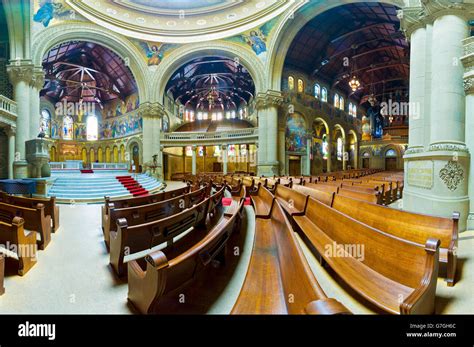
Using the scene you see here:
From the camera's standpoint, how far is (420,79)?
5609mm

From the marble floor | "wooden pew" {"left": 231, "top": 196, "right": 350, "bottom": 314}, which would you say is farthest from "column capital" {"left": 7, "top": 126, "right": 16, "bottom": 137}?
"wooden pew" {"left": 231, "top": 196, "right": 350, "bottom": 314}

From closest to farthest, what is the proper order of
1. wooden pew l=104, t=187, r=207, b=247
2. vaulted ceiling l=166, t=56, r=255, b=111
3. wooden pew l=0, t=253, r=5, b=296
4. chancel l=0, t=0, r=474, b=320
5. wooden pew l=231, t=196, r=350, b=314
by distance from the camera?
wooden pew l=231, t=196, r=350, b=314
chancel l=0, t=0, r=474, b=320
wooden pew l=0, t=253, r=5, b=296
wooden pew l=104, t=187, r=207, b=247
vaulted ceiling l=166, t=56, r=255, b=111

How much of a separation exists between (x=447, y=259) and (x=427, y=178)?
3.77 m

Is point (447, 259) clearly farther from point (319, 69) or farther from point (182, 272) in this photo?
point (319, 69)

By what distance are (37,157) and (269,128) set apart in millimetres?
15297

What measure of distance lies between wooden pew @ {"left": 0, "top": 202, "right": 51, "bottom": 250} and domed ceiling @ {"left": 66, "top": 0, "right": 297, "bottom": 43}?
61.3 ft

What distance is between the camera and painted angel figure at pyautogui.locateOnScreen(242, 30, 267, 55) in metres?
17.6

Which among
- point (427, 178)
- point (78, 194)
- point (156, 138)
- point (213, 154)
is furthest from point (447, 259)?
point (213, 154)

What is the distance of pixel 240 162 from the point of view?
29.9 meters

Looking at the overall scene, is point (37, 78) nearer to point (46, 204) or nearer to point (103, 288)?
point (46, 204)

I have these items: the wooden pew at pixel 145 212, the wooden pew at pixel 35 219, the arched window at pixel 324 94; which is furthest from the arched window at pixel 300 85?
the wooden pew at pixel 35 219

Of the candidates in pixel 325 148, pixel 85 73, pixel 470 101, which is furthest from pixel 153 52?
pixel 470 101

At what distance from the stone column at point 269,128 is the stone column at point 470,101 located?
13.6 meters

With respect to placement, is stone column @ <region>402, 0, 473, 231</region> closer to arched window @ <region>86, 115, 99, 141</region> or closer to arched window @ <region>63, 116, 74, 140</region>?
A: arched window @ <region>86, 115, 99, 141</region>
